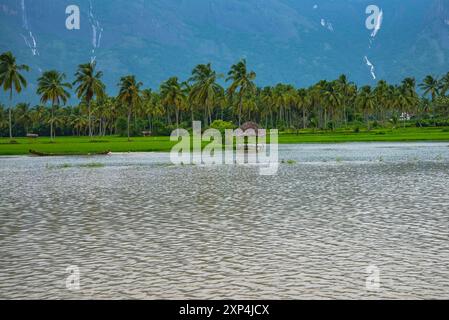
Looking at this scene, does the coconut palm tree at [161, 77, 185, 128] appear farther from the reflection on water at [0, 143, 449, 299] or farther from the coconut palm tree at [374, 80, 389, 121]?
the reflection on water at [0, 143, 449, 299]

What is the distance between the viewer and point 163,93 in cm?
14575

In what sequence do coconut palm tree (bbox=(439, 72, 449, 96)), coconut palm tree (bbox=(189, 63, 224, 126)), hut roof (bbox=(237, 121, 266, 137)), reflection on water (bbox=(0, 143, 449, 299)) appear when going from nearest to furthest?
reflection on water (bbox=(0, 143, 449, 299)) → hut roof (bbox=(237, 121, 266, 137)) → coconut palm tree (bbox=(189, 63, 224, 126)) → coconut palm tree (bbox=(439, 72, 449, 96))

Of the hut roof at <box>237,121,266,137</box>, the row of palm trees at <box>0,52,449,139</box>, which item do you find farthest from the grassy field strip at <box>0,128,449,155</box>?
the row of palm trees at <box>0,52,449,139</box>

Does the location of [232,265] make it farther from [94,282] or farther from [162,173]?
[162,173]

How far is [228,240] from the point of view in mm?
15883

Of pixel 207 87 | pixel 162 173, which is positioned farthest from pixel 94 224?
pixel 207 87

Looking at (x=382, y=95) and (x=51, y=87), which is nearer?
(x=51, y=87)

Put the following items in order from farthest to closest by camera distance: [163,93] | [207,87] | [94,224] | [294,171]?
[163,93]
[207,87]
[294,171]
[94,224]

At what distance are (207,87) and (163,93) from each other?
25.2 meters

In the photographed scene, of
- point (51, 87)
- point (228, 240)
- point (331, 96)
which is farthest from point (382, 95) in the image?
point (228, 240)

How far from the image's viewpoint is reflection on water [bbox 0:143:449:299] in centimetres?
1142

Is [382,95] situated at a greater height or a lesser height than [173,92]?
greater

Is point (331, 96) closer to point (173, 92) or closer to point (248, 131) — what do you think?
point (173, 92)

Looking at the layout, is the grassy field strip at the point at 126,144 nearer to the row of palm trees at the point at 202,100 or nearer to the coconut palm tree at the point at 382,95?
the row of palm trees at the point at 202,100
